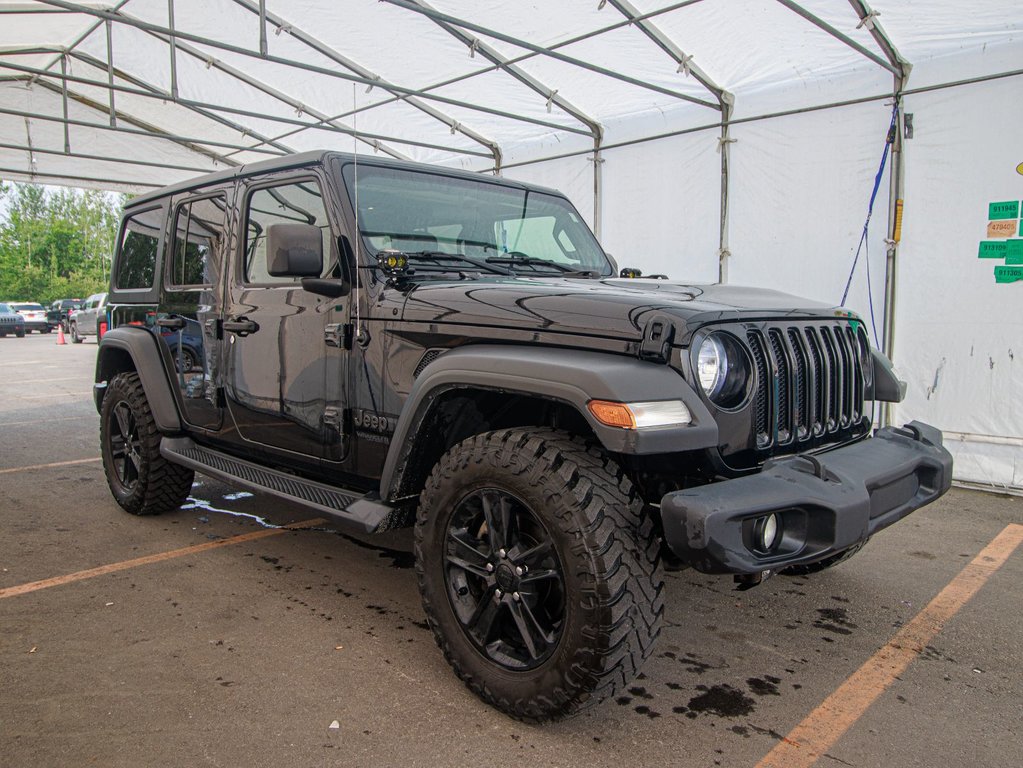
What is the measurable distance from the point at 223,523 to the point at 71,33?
30.5 ft

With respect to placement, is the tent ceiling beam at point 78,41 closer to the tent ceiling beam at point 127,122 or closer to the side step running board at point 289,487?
the tent ceiling beam at point 127,122

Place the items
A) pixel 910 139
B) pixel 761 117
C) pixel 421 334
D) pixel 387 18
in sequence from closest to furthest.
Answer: pixel 421 334 → pixel 910 139 → pixel 761 117 → pixel 387 18

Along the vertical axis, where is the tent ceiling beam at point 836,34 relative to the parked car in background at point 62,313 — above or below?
above

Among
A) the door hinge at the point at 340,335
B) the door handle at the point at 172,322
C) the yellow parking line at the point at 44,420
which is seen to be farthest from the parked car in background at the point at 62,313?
the door hinge at the point at 340,335

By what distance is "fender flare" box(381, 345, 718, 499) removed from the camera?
6.71 feet

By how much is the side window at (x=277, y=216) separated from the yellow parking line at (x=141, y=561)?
1527 millimetres

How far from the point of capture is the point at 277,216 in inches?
135

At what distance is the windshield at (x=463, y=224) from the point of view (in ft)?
10.2

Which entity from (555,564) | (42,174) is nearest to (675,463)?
(555,564)

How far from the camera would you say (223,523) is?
4523 millimetres

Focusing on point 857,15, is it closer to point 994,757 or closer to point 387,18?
point 387,18

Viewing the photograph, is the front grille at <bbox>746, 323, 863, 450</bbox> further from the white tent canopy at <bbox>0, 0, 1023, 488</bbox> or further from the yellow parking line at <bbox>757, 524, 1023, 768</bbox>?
the white tent canopy at <bbox>0, 0, 1023, 488</bbox>

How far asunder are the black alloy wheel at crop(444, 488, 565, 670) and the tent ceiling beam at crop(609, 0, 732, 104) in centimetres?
548

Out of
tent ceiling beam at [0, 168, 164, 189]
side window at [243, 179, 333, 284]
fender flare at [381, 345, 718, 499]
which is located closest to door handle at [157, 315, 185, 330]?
side window at [243, 179, 333, 284]
